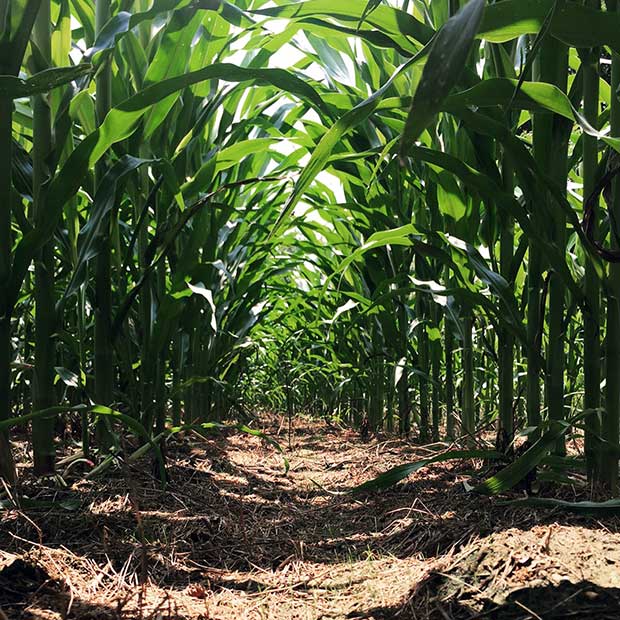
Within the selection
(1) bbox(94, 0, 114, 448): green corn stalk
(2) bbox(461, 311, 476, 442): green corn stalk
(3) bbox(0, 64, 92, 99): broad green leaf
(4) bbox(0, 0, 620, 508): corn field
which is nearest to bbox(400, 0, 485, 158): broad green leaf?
(4) bbox(0, 0, 620, 508): corn field

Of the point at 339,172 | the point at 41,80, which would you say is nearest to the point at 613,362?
the point at 41,80

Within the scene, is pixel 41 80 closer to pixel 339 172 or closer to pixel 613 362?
pixel 613 362

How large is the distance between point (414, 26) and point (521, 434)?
0.60 metres

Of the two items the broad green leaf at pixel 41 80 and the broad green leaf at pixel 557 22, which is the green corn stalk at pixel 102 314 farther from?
the broad green leaf at pixel 557 22

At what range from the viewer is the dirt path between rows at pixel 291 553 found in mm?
631

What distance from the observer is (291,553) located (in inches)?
40.7

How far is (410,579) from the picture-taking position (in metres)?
0.79

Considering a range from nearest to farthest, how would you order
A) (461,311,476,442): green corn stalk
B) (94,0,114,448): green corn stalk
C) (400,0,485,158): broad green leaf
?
(400,0,485,158): broad green leaf
(94,0,114,448): green corn stalk
(461,311,476,442): green corn stalk

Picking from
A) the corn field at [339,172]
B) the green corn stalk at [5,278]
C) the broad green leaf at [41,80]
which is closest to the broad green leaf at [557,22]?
the corn field at [339,172]

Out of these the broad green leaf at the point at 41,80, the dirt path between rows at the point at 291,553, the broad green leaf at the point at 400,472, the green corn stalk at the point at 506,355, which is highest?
the broad green leaf at the point at 41,80

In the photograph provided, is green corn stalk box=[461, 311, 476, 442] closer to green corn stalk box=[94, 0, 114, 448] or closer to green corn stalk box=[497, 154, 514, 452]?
green corn stalk box=[497, 154, 514, 452]

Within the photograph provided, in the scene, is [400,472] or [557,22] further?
[400,472]

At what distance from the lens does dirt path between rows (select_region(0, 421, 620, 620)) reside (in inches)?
24.8

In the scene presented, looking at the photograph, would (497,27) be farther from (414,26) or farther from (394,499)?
(394,499)
